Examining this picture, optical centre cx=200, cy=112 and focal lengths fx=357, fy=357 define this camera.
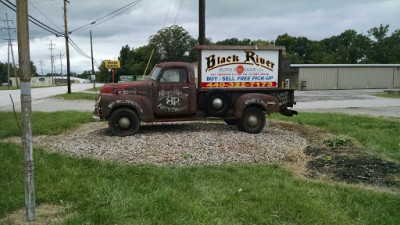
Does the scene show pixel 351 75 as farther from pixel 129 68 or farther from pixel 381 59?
pixel 129 68

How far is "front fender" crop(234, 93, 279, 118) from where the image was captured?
9727 millimetres

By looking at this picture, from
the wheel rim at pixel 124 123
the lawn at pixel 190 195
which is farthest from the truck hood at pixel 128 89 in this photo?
the lawn at pixel 190 195

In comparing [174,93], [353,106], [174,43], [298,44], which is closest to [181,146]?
[174,93]

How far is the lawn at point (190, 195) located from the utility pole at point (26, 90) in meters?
0.54

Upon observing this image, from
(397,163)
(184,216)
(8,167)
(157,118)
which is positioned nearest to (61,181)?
(8,167)

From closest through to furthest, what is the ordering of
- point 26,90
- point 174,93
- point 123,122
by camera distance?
point 26,90 → point 123,122 → point 174,93

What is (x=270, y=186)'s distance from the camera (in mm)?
5207

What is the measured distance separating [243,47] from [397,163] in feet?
15.9

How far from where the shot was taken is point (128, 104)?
9180 millimetres

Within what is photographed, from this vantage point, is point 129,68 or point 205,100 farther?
point 129,68

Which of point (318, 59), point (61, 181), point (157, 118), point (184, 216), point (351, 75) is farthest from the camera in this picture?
point (318, 59)

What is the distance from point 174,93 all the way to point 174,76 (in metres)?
0.47

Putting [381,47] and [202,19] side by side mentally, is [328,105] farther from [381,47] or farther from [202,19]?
[381,47]

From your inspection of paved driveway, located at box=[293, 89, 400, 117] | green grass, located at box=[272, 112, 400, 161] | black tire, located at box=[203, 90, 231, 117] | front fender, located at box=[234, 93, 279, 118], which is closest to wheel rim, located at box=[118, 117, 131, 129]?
black tire, located at box=[203, 90, 231, 117]
